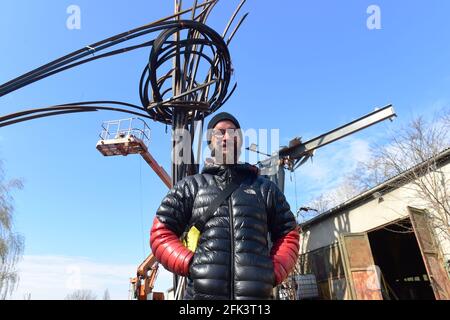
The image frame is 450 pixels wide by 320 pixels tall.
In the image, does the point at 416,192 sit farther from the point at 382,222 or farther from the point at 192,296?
the point at 192,296

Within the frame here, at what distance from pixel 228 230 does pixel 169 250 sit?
365mm

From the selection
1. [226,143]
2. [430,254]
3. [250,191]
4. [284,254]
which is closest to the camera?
[284,254]

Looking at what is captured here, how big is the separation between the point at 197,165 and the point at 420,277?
1646cm

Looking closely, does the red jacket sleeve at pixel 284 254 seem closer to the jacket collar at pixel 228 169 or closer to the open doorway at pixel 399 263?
the jacket collar at pixel 228 169

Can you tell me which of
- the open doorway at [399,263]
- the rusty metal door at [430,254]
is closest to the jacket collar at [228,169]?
the rusty metal door at [430,254]

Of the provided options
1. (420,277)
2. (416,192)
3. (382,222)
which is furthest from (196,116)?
(420,277)

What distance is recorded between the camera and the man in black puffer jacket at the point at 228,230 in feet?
5.23

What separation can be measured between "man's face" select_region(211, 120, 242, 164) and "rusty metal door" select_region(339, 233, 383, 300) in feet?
26.3

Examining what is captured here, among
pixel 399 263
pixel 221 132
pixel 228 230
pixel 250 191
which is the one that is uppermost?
pixel 399 263

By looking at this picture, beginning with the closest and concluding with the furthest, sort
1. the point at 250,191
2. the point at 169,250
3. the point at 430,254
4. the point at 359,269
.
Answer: the point at 169,250 → the point at 250,191 → the point at 430,254 → the point at 359,269

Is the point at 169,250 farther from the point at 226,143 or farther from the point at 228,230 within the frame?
the point at 226,143

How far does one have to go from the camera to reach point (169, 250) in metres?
1.73

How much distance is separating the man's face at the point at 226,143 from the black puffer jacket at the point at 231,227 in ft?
0.21

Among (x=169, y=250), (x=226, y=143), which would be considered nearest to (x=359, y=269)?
(x=226, y=143)
